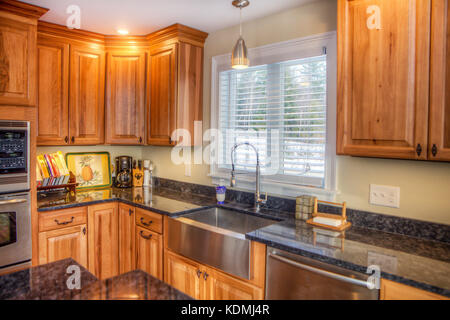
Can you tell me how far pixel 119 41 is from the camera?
10.1 ft

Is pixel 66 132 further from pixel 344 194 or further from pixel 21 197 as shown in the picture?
pixel 344 194

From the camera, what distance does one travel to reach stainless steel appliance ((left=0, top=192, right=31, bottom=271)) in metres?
2.20

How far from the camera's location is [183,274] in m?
2.24

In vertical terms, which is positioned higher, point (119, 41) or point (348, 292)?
point (119, 41)

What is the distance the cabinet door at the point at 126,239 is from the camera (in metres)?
2.70

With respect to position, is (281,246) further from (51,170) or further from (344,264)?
(51,170)

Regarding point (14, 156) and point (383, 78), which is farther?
point (14, 156)

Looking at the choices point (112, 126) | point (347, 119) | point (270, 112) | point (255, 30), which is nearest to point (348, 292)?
point (347, 119)

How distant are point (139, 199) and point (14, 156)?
0.98 metres

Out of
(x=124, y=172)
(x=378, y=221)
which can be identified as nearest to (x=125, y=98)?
(x=124, y=172)

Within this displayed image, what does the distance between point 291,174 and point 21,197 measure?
1.95 m

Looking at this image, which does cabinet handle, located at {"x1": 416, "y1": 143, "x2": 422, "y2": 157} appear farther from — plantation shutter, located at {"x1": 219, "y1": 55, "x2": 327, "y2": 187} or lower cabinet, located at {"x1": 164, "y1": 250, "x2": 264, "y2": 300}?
lower cabinet, located at {"x1": 164, "y1": 250, "x2": 264, "y2": 300}

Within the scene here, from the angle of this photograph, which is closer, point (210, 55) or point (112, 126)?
point (210, 55)

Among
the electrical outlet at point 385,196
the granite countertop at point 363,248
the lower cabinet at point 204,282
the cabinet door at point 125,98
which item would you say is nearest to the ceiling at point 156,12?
the cabinet door at point 125,98
